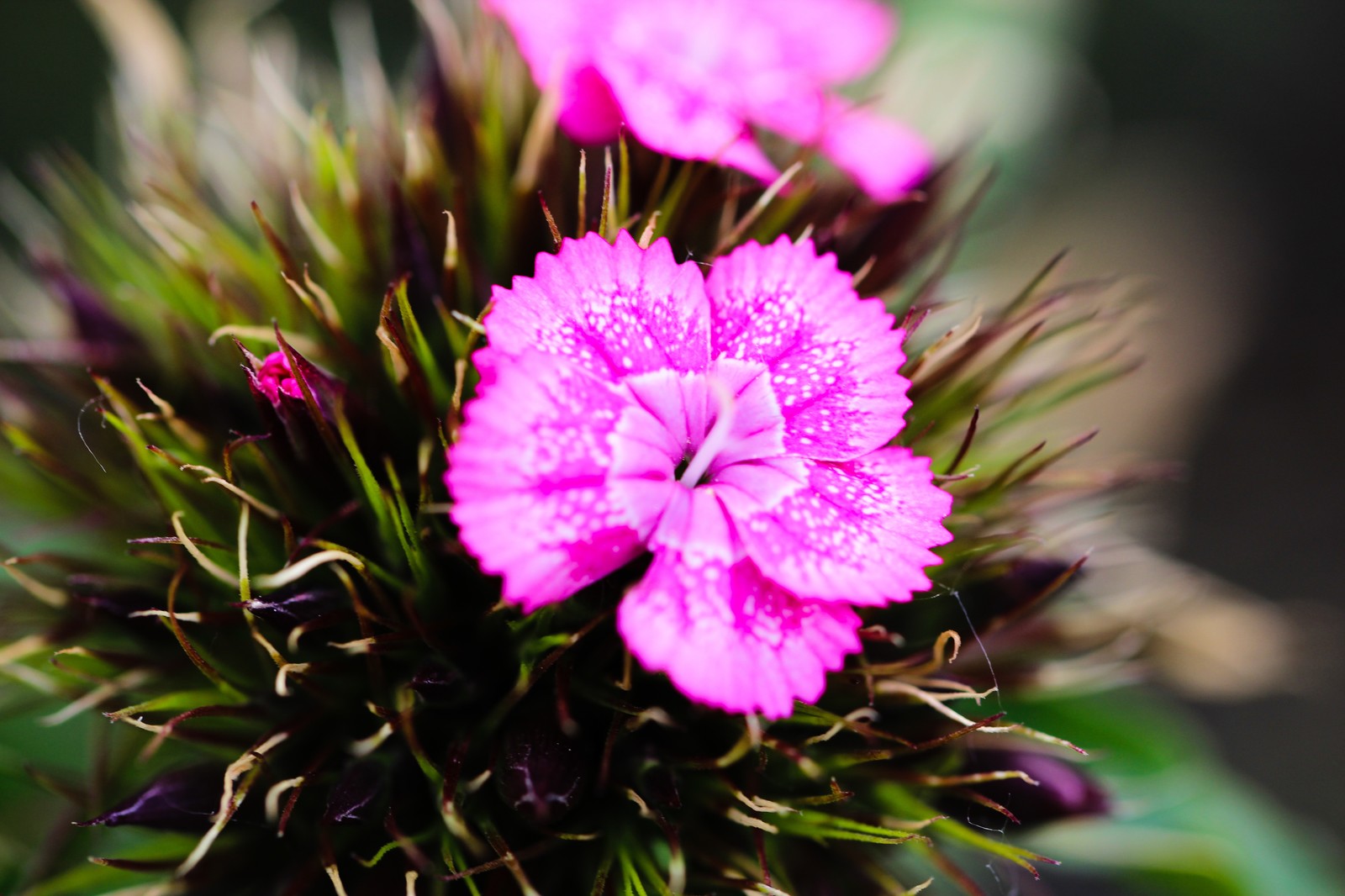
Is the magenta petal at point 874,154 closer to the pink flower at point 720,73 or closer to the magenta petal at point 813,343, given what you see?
the pink flower at point 720,73

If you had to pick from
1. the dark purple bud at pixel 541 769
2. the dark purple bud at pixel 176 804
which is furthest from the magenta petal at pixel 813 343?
the dark purple bud at pixel 176 804

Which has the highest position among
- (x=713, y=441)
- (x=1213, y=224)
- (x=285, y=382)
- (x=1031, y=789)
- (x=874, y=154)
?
(x=1213, y=224)

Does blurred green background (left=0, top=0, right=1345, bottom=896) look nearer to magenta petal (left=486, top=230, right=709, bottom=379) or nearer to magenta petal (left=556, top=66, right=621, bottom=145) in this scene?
magenta petal (left=556, top=66, right=621, bottom=145)

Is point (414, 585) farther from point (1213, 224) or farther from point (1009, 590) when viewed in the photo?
point (1213, 224)

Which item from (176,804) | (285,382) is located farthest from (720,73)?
(176,804)

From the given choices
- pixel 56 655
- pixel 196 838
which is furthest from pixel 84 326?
pixel 196 838
